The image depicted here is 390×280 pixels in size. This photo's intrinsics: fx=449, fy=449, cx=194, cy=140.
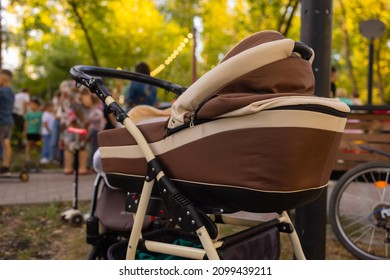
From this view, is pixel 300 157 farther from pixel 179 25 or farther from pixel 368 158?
pixel 179 25

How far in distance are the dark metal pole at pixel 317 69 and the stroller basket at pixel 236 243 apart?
0.57 metres

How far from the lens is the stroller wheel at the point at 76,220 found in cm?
427

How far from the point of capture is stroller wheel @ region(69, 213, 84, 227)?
14.0 ft

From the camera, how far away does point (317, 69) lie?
2.90m

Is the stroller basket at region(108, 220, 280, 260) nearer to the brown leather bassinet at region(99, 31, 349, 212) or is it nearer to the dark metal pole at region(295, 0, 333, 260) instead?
the brown leather bassinet at region(99, 31, 349, 212)

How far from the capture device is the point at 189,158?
197 cm

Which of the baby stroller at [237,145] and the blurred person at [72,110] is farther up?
the baby stroller at [237,145]

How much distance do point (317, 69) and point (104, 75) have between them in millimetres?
1349

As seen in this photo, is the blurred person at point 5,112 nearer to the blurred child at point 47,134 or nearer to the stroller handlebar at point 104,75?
the blurred child at point 47,134

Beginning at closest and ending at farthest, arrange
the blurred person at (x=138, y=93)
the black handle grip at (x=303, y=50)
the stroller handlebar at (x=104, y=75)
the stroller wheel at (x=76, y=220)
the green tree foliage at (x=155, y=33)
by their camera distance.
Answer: the black handle grip at (x=303, y=50)
the stroller handlebar at (x=104, y=75)
the stroller wheel at (x=76, y=220)
the blurred person at (x=138, y=93)
the green tree foliage at (x=155, y=33)

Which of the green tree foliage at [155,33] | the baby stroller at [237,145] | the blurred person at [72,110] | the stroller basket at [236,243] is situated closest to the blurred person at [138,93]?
the blurred person at [72,110]

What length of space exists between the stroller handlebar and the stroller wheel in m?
1.96

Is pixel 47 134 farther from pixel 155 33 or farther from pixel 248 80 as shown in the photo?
pixel 155 33
